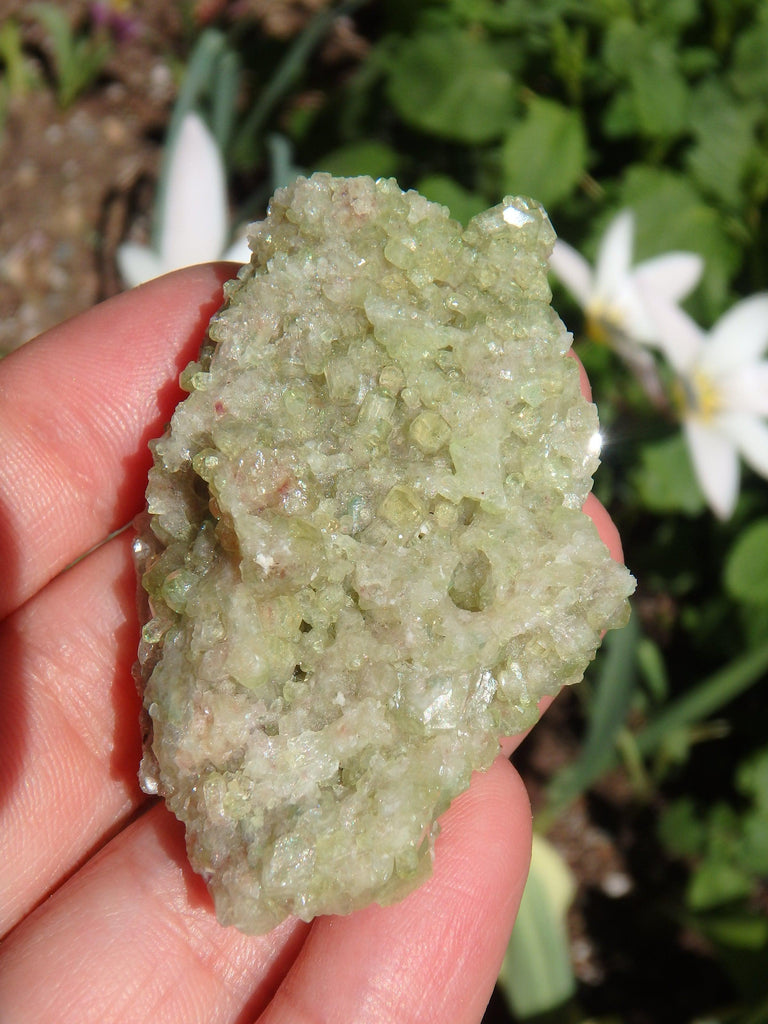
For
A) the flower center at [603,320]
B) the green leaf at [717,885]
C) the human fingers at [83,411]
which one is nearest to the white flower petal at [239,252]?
the human fingers at [83,411]

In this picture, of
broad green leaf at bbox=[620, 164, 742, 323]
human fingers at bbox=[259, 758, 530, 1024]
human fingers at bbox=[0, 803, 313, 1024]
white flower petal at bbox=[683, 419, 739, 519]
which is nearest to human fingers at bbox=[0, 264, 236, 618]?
human fingers at bbox=[0, 803, 313, 1024]

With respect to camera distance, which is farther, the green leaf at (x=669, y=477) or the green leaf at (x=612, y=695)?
the green leaf at (x=669, y=477)

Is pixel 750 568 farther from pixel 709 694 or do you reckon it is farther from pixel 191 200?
pixel 191 200

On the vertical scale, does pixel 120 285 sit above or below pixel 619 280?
above

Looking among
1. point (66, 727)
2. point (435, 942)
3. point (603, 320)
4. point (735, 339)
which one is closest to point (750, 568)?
point (735, 339)

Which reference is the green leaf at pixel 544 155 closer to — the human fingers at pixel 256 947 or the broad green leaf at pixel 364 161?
the broad green leaf at pixel 364 161

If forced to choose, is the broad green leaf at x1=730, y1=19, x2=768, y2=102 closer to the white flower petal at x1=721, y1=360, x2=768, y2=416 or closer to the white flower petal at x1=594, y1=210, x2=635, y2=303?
the white flower petal at x1=594, y1=210, x2=635, y2=303
